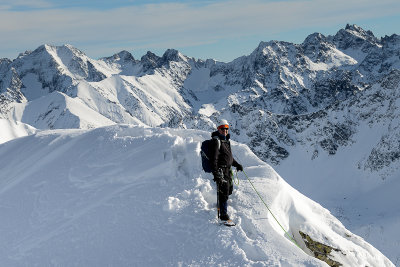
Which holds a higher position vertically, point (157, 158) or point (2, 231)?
point (157, 158)

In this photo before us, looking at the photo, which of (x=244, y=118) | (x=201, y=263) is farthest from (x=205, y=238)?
(x=244, y=118)

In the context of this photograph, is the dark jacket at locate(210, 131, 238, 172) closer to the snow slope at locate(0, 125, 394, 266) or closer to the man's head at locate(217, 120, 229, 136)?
the man's head at locate(217, 120, 229, 136)

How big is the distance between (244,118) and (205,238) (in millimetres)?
156960

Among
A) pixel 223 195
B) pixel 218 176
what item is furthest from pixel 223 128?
pixel 223 195

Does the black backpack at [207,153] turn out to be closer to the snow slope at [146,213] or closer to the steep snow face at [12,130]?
the snow slope at [146,213]

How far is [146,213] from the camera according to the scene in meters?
11.4

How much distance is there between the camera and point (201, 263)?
964 centimetres

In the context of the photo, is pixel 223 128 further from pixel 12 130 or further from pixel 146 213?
pixel 12 130

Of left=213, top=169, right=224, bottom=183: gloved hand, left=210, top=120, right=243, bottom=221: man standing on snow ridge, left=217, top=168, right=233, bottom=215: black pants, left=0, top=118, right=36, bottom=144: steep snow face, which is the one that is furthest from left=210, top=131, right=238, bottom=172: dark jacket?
left=0, top=118, right=36, bottom=144: steep snow face

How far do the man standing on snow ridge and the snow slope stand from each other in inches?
20.2

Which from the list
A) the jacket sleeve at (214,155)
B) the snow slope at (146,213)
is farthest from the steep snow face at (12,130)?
the jacket sleeve at (214,155)

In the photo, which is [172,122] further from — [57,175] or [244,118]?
[57,175]

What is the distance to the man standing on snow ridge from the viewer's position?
36.2 ft

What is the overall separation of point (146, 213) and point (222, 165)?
2.66 metres
